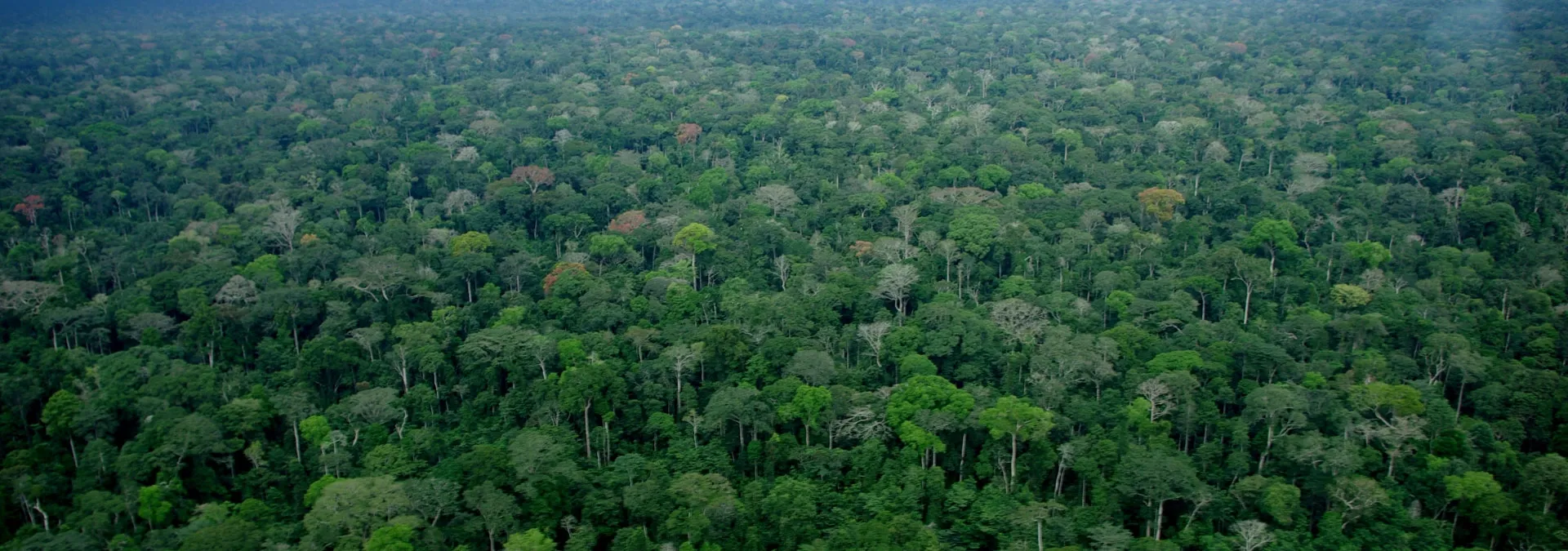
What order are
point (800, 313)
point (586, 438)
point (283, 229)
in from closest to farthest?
point (586, 438) → point (800, 313) → point (283, 229)

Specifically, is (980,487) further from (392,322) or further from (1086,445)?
(392,322)

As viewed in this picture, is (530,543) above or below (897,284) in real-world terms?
below

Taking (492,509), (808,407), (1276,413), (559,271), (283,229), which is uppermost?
(283,229)

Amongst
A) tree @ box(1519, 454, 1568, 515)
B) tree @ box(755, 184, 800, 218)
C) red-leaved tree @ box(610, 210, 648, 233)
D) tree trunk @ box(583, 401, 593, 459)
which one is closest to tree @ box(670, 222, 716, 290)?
red-leaved tree @ box(610, 210, 648, 233)

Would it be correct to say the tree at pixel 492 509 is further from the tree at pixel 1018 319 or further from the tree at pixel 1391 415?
the tree at pixel 1391 415

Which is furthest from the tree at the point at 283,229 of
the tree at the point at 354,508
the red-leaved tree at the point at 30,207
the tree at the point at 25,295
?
the tree at the point at 354,508

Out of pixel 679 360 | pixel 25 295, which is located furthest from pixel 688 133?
pixel 25 295

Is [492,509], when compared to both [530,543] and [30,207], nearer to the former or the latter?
[530,543]
